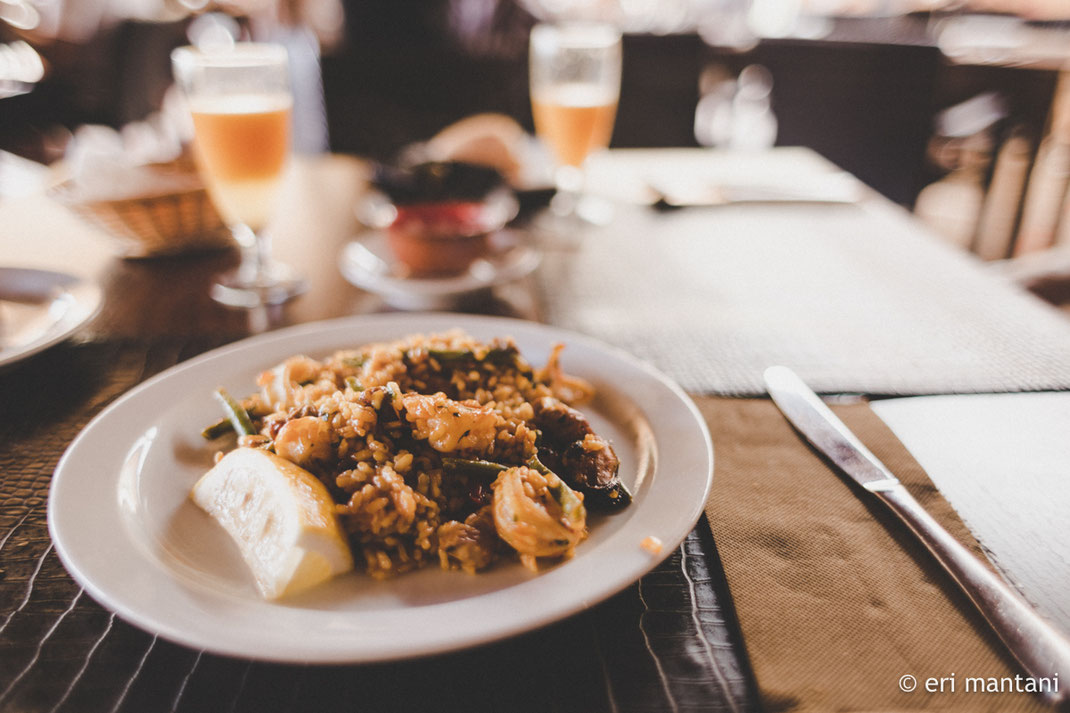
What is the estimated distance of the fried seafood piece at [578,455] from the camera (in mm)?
870

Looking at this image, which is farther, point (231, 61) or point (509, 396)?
point (231, 61)

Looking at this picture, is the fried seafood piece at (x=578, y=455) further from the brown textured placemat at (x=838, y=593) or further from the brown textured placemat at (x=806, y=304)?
the brown textured placemat at (x=806, y=304)

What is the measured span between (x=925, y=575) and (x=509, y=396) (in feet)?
1.91

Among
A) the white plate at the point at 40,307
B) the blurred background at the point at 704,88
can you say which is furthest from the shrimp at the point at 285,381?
the blurred background at the point at 704,88

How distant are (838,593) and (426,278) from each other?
115cm

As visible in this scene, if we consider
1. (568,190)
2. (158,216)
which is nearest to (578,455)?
(158,216)

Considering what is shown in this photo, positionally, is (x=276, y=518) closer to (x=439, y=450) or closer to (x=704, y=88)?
(x=439, y=450)

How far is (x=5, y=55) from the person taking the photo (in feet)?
19.6

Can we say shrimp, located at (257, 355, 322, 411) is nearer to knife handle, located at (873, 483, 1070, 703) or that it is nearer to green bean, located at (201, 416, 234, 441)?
green bean, located at (201, 416, 234, 441)

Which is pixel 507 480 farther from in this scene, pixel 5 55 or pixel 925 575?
pixel 5 55

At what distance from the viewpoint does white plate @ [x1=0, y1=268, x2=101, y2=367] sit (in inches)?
49.2

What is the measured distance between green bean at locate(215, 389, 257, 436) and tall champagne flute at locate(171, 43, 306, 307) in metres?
0.64

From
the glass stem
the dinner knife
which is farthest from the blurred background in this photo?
the dinner knife

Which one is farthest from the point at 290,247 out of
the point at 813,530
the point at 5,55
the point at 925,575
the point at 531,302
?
the point at 5,55
